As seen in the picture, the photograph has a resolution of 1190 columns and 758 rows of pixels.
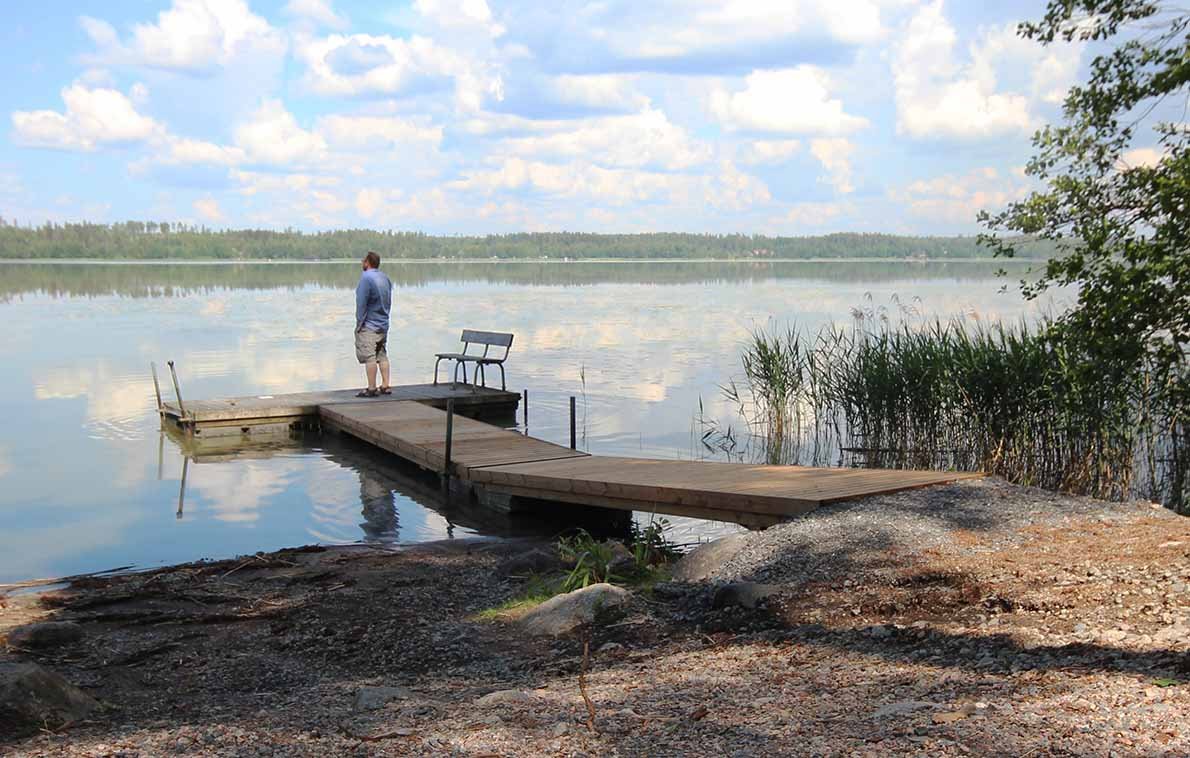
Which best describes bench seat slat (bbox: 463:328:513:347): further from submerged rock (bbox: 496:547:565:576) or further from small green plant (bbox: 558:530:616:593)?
small green plant (bbox: 558:530:616:593)

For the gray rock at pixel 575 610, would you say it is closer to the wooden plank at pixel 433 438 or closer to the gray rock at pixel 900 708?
the gray rock at pixel 900 708

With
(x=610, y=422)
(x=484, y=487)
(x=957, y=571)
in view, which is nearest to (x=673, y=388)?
(x=610, y=422)

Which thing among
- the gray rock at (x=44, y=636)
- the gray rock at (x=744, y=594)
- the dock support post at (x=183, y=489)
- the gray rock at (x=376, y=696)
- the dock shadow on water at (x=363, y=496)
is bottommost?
the dock support post at (x=183, y=489)

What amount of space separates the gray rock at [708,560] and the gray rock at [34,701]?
3.62 m

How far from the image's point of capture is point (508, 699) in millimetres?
4617

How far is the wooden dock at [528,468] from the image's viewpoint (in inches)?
320

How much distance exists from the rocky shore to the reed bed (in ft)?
7.38

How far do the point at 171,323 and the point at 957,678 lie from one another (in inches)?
1334

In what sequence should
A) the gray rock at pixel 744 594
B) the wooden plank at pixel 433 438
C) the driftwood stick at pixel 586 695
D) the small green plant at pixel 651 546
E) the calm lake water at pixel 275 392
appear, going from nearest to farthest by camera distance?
1. the driftwood stick at pixel 586 695
2. the gray rock at pixel 744 594
3. the small green plant at pixel 651 546
4. the calm lake water at pixel 275 392
5. the wooden plank at pixel 433 438

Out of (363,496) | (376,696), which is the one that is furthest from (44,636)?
(363,496)

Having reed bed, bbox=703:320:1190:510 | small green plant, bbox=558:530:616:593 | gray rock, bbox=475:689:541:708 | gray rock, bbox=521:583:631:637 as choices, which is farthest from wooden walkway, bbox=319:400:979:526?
gray rock, bbox=475:689:541:708

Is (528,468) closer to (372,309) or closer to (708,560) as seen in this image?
(708,560)

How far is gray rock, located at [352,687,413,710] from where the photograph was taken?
4699 mm

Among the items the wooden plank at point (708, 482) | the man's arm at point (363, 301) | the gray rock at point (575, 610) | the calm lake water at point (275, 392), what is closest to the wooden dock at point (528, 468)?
the wooden plank at point (708, 482)
